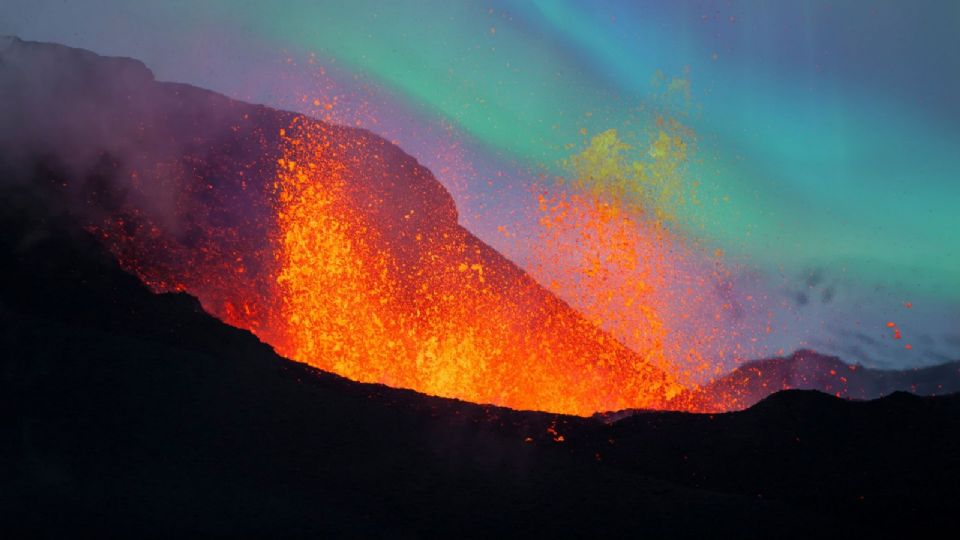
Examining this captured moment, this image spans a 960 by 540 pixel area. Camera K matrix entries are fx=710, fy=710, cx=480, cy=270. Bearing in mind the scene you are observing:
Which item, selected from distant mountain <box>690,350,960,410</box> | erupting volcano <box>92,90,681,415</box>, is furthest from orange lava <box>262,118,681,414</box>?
Result: distant mountain <box>690,350,960,410</box>

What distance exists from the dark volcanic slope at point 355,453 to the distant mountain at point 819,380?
204ft

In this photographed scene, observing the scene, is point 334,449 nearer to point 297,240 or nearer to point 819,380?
point 297,240

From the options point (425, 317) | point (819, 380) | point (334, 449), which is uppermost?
point (819, 380)

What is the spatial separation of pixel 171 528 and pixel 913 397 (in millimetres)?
13867

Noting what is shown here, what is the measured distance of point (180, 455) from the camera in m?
10.9

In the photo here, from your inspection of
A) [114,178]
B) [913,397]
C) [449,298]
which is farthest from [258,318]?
[449,298]

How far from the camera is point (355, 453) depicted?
11672 millimetres

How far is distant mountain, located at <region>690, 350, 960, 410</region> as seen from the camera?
8231 cm

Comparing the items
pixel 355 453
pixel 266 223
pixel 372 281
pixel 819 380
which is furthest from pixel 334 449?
pixel 819 380

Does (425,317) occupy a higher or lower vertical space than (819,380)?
lower

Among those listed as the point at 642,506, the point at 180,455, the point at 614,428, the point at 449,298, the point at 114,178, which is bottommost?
the point at 180,455

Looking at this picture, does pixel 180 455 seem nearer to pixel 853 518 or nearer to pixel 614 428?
pixel 614 428

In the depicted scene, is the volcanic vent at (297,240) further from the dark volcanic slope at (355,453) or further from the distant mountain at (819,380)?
the distant mountain at (819,380)

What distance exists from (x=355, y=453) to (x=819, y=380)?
102 m
